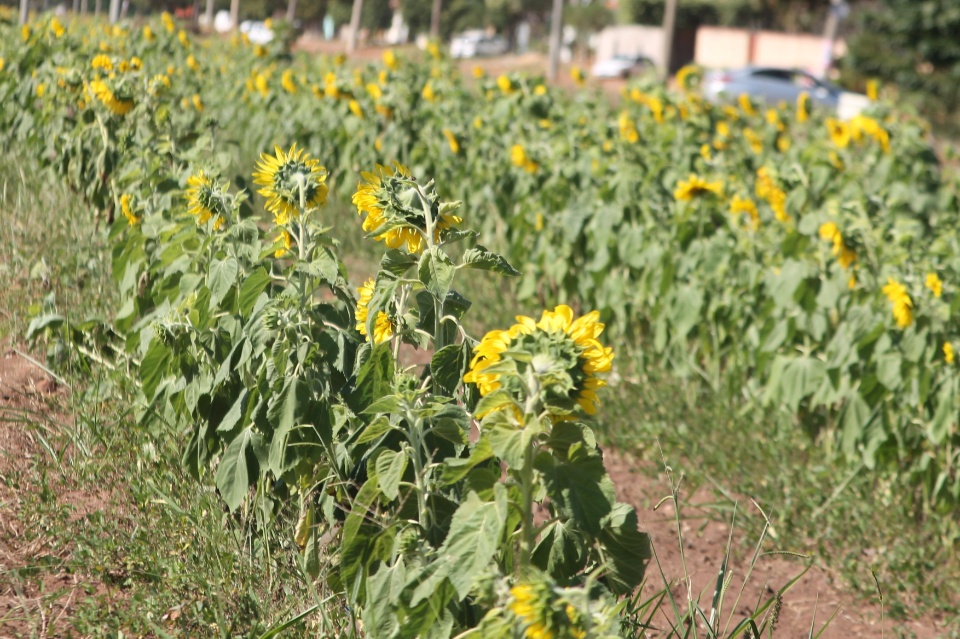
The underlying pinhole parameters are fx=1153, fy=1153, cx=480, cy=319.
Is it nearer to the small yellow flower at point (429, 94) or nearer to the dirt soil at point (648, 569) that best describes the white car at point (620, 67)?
the small yellow flower at point (429, 94)

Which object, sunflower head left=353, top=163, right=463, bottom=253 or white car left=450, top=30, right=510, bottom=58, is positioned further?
white car left=450, top=30, right=510, bottom=58

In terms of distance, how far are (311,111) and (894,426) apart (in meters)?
5.02

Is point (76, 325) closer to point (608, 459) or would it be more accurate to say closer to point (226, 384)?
point (226, 384)

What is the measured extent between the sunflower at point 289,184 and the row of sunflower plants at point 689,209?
96 cm

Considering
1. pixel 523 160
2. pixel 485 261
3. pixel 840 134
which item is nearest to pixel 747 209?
pixel 523 160

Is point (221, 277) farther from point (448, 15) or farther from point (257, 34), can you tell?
point (448, 15)

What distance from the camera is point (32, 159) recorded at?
5570 millimetres

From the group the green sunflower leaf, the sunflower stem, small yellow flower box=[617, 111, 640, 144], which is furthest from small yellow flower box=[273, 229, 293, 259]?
small yellow flower box=[617, 111, 640, 144]

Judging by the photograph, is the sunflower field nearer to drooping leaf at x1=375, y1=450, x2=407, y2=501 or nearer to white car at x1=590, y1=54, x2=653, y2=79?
drooping leaf at x1=375, y1=450, x2=407, y2=501

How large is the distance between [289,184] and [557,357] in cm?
113

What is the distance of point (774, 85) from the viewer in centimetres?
3120

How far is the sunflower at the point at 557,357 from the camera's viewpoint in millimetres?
1801

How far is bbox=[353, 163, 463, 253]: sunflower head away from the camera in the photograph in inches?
93.6

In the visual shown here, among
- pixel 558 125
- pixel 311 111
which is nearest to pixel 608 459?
pixel 558 125
